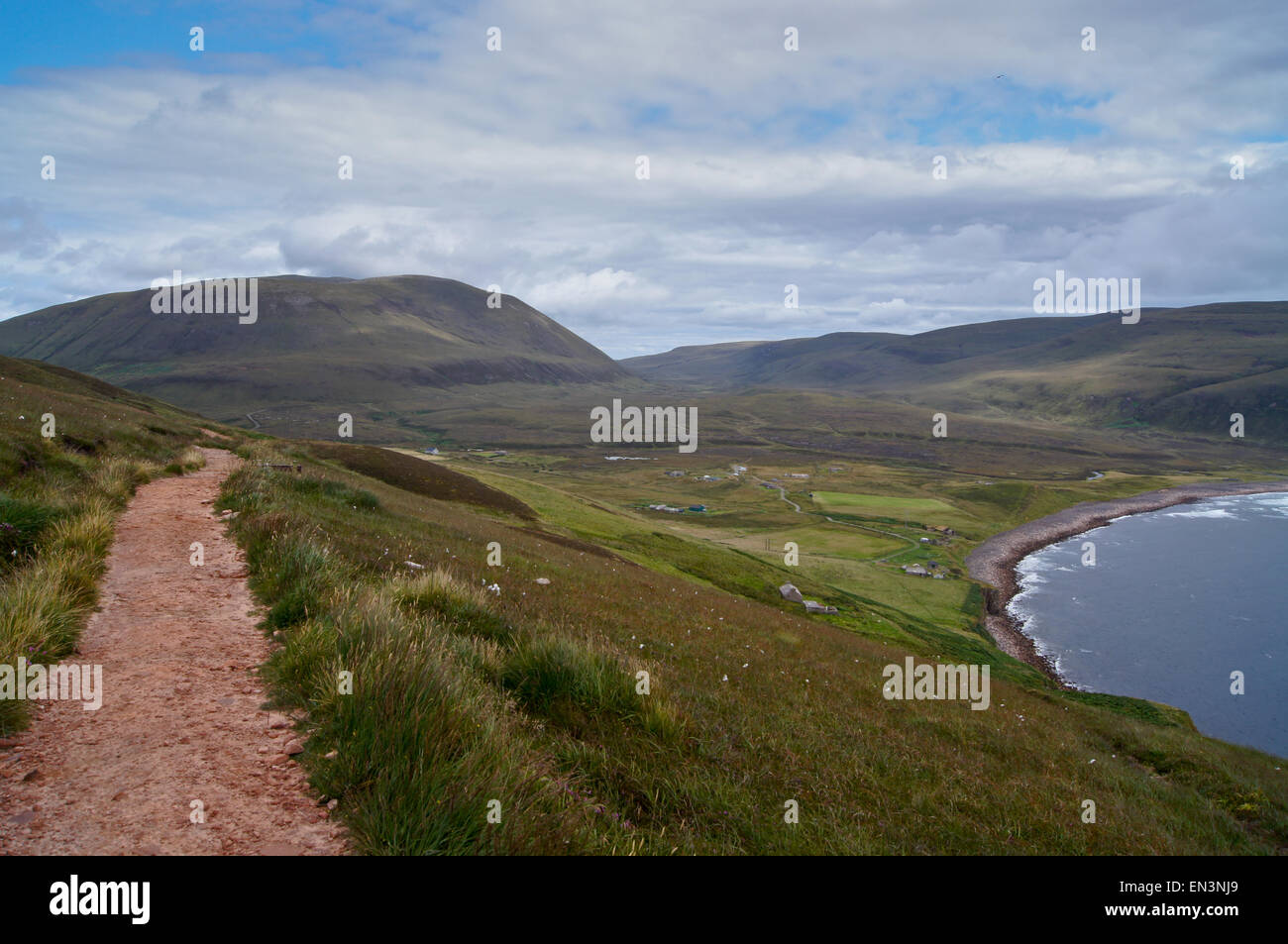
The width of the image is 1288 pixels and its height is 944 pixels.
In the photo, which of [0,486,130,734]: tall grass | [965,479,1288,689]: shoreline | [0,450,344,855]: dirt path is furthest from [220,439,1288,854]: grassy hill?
[965,479,1288,689]: shoreline

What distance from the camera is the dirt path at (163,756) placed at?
4.58 m

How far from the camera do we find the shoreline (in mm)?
56172

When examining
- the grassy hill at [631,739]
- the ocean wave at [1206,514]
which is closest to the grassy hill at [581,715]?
the grassy hill at [631,739]

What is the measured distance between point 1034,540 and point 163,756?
115971mm

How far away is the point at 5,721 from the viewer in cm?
573

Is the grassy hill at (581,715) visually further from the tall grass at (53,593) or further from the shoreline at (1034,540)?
the shoreline at (1034,540)

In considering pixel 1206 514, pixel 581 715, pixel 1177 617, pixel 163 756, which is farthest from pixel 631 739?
pixel 1206 514

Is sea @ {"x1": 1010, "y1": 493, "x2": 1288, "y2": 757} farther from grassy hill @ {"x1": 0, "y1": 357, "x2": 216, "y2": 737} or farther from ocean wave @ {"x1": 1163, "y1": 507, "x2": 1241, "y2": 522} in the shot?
grassy hill @ {"x1": 0, "y1": 357, "x2": 216, "y2": 737}

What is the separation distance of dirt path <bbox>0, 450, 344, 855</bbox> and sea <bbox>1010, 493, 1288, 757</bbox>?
49.9 metres

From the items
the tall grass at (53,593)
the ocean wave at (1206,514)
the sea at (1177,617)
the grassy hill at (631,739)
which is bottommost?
the sea at (1177,617)

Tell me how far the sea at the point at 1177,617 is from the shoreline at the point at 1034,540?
145cm
